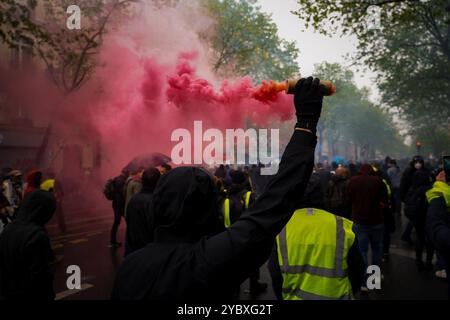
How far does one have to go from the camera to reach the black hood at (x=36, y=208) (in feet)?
9.94

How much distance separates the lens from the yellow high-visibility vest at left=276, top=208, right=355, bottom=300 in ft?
8.08

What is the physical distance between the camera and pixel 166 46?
1513 centimetres

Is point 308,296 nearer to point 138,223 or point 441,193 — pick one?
point 441,193

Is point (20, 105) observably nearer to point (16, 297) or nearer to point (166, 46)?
point (166, 46)

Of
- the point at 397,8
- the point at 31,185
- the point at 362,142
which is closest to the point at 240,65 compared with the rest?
the point at 397,8

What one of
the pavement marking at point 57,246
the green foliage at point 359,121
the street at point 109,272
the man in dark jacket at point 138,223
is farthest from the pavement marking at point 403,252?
the green foliage at point 359,121

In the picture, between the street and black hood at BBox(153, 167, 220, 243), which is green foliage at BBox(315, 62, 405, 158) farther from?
black hood at BBox(153, 167, 220, 243)

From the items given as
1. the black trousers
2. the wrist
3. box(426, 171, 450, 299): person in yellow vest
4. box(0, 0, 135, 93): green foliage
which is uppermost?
box(0, 0, 135, 93): green foliage

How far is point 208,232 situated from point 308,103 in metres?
0.63

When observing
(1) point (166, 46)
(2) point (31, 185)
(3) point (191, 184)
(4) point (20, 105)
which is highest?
(1) point (166, 46)

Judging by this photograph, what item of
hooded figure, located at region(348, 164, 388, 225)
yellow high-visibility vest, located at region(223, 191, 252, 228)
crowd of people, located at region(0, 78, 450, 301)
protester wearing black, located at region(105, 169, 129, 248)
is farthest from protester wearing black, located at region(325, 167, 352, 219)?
protester wearing black, located at region(105, 169, 129, 248)

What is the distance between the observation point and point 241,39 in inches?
926

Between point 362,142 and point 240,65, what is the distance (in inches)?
2345

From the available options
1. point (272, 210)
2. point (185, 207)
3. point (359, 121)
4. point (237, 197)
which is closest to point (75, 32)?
point (237, 197)
